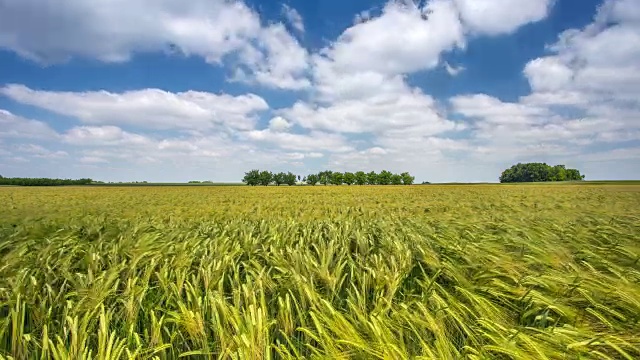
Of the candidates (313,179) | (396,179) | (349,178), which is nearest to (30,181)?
(313,179)

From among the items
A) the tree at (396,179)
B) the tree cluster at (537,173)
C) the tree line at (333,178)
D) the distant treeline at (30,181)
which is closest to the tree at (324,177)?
the tree line at (333,178)

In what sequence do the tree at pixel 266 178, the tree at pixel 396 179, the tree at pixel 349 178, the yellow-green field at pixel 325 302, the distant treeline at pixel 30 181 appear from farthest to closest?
the tree at pixel 349 178
the tree at pixel 396 179
the tree at pixel 266 178
the distant treeline at pixel 30 181
the yellow-green field at pixel 325 302

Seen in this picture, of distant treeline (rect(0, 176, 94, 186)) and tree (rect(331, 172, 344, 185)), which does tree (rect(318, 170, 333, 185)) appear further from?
distant treeline (rect(0, 176, 94, 186))

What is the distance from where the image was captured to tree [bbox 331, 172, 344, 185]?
13025cm

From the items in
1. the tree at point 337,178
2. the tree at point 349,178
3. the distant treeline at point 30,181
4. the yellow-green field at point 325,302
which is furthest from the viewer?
the tree at point 337,178

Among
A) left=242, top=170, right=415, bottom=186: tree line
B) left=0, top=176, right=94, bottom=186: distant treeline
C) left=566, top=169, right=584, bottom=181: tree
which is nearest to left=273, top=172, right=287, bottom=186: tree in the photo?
left=242, top=170, right=415, bottom=186: tree line

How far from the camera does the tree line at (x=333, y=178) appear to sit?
120062mm

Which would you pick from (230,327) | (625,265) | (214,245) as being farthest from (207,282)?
(625,265)

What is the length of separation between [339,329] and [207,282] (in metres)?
1.61

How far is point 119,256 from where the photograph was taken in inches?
171

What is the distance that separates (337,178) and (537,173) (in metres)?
75.5

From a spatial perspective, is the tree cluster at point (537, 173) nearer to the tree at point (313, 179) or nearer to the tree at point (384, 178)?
the tree at point (384, 178)

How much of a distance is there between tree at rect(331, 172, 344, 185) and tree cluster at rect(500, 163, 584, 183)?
65.6m

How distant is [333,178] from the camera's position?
436 ft
